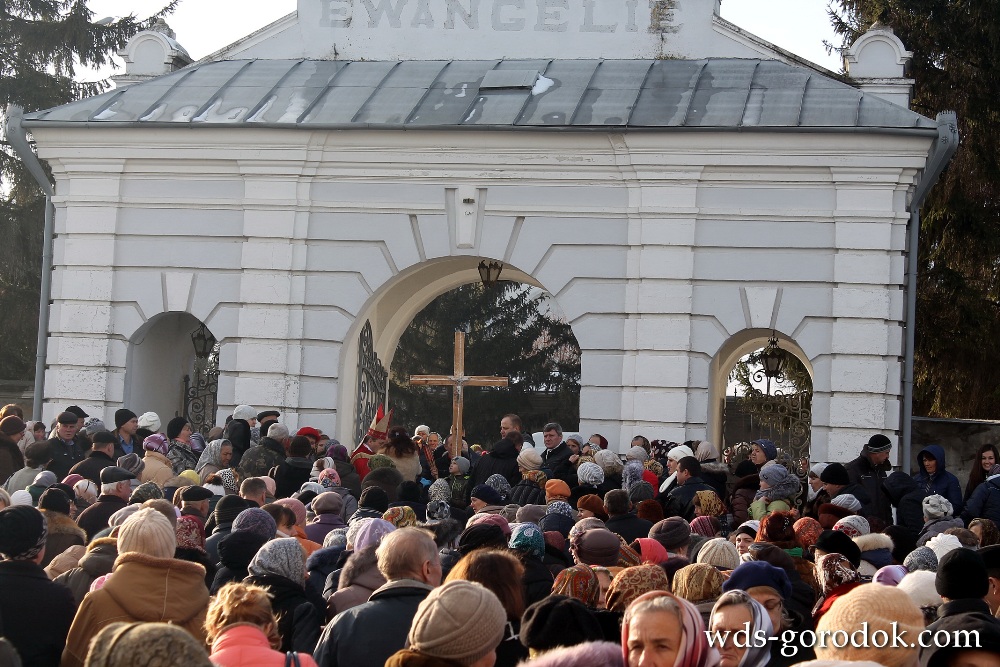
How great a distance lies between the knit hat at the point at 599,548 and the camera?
23.2 feet

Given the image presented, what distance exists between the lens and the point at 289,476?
11.0 m

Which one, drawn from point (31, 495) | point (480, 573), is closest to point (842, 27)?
point (31, 495)

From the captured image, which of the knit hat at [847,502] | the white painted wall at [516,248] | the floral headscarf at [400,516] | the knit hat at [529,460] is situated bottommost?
the floral headscarf at [400,516]

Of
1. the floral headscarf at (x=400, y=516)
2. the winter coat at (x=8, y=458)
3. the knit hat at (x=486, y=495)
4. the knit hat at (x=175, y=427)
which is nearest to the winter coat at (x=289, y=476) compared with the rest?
the knit hat at (x=486, y=495)

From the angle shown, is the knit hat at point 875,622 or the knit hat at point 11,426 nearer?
the knit hat at point 875,622

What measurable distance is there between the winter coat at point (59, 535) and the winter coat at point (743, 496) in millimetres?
4915

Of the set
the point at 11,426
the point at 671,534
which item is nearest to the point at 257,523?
the point at 671,534

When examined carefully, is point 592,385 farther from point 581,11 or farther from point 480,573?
point 480,573

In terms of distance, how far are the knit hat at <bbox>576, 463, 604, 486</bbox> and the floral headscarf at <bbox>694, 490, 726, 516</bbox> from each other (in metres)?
1.25

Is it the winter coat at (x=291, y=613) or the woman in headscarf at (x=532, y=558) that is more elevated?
the woman in headscarf at (x=532, y=558)

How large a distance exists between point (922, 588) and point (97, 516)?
468 centimetres

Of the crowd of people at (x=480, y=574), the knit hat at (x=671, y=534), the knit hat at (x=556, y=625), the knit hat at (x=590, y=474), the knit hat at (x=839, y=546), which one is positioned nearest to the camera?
the crowd of people at (x=480, y=574)

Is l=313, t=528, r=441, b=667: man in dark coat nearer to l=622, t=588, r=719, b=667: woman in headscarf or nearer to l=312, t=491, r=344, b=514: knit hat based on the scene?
l=622, t=588, r=719, b=667: woman in headscarf

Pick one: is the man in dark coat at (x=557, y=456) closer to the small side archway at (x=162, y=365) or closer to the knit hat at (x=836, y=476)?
the knit hat at (x=836, y=476)
